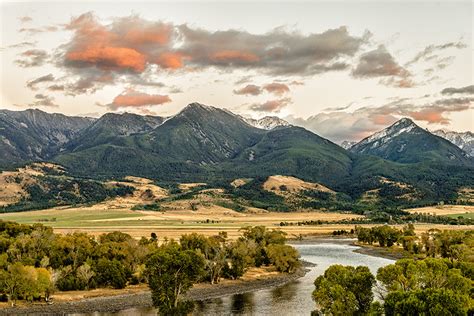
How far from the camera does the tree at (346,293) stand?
6806 cm

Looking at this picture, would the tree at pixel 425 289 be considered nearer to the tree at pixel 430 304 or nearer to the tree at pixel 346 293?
the tree at pixel 430 304

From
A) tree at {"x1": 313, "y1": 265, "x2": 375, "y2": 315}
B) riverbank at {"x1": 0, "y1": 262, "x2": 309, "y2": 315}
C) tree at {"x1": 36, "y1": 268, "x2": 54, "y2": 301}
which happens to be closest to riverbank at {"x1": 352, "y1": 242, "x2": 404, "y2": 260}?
riverbank at {"x1": 0, "y1": 262, "x2": 309, "y2": 315}

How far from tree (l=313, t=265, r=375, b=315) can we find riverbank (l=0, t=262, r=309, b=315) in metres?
37.3

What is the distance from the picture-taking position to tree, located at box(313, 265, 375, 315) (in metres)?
68.1

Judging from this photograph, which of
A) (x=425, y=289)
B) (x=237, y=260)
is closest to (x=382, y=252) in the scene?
(x=237, y=260)

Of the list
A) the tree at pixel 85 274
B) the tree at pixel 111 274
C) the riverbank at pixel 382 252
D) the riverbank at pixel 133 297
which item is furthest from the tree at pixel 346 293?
→ the riverbank at pixel 382 252

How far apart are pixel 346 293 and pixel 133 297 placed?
4967cm

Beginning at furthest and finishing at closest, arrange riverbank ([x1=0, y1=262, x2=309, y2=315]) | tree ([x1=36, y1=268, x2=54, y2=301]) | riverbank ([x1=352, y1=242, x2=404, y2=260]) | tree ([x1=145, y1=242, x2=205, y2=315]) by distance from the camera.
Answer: riverbank ([x1=352, y1=242, x2=404, y2=260])
tree ([x1=36, y1=268, x2=54, y2=301])
riverbank ([x1=0, y1=262, x2=309, y2=315])
tree ([x1=145, y1=242, x2=205, y2=315])

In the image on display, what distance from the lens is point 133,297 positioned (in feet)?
339

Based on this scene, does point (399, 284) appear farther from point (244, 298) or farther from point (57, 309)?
point (57, 309)

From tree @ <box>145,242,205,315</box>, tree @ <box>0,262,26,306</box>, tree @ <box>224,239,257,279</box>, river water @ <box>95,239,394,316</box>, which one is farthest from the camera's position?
tree @ <box>224,239,257,279</box>

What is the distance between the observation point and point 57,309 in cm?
9194

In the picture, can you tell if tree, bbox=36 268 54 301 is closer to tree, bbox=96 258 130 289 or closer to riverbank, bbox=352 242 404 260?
tree, bbox=96 258 130 289

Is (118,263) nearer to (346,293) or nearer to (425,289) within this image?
(346,293)
